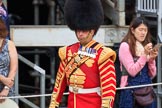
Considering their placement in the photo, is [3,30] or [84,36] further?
[3,30]

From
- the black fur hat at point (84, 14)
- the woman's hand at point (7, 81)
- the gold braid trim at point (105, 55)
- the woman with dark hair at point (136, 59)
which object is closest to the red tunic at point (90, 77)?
the gold braid trim at point (105, 55)

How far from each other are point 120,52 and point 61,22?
301cm

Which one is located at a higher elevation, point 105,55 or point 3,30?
point 3,30

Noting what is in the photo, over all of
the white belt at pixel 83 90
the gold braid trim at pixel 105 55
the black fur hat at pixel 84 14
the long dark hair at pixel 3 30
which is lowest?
the white belt at pixel 83 90

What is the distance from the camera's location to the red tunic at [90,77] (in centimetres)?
423

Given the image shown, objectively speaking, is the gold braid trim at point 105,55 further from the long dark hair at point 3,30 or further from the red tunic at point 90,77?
the long dark hair at point 3,30

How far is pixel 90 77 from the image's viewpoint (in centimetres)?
431

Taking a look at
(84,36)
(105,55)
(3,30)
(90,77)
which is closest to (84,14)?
(84,36)

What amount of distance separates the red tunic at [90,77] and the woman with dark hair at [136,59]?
43.5 inches

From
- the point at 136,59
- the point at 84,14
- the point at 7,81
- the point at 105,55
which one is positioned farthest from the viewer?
the point at 136,59

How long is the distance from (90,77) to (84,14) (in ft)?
1.65

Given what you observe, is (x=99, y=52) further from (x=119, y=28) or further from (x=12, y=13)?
(x=12, y=13)

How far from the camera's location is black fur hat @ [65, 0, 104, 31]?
4430mm

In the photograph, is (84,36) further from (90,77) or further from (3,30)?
(3,30)
